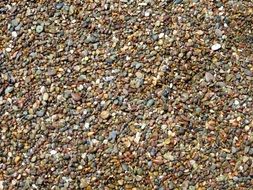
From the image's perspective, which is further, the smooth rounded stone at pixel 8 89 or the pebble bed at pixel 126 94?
the smooth rounded stone at pixel 8 89

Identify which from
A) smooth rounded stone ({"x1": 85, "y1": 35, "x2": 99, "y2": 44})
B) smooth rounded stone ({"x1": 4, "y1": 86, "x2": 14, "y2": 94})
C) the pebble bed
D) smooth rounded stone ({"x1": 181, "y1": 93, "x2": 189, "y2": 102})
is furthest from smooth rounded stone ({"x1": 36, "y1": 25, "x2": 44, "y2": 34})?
smooth rounded stone ({"x1": 181, "y1": 93, "x2": 189, "y2": 102})

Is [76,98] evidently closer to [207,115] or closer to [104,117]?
[104,117]

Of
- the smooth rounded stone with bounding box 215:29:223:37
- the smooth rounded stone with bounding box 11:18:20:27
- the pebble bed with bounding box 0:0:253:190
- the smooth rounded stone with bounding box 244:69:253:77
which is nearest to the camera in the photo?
the pebble bed with bounding box 0:0:253:190

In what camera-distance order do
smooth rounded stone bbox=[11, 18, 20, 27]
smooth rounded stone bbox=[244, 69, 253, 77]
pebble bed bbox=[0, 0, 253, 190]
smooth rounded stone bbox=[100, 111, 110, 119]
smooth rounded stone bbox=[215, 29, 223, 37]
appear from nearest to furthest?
pebble bed bbox=[0, 0, 253, 190], smooth rounded stone bbox=[100, 111, 110, 119], smooth rounded stone bbox=[244, 69, 253, 77], smooth rounded stone bbox=[215, 29, 223, 37], smooth rounded stone bbox=[11, 18, 20, 27]

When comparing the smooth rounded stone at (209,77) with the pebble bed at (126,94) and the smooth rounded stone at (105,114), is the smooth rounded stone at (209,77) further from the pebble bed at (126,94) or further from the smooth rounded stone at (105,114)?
the smooth rounded stone at (105,114)

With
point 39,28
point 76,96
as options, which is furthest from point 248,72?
point 39,28

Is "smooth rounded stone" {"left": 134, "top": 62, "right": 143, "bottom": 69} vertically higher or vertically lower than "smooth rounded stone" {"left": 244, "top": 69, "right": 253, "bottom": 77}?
higher

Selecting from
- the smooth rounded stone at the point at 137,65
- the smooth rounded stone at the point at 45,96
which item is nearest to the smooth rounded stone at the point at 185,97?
the smooth rounded stone at the point at 137,65

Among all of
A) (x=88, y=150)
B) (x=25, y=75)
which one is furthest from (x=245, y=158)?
(x=25, y=75)

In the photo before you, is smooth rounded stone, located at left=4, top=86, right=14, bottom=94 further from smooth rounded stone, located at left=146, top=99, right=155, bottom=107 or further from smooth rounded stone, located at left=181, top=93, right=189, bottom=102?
smooth rounded stone, located at left=181, top=93, right=189, bottom=102

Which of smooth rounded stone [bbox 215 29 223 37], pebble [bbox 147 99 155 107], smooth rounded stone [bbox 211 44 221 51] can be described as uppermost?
smooth rounded stone [bbox 215 29 223 37]
